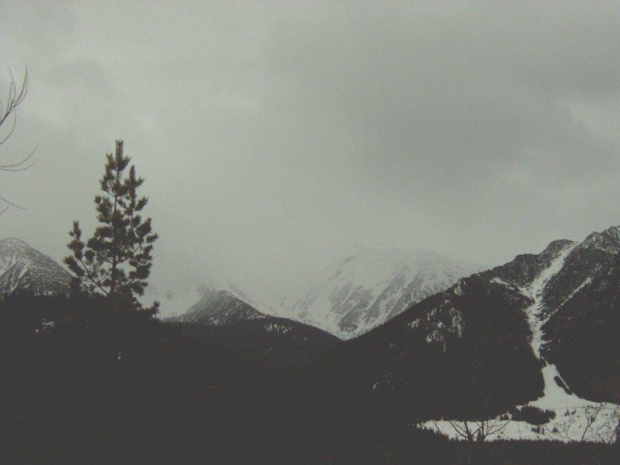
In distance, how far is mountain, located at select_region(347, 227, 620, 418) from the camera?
6762cm

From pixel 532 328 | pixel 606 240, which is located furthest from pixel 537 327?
pixel 606 240

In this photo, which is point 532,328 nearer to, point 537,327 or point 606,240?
point 537,327

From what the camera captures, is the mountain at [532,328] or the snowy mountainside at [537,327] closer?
the snowy mountainside at [537,327]

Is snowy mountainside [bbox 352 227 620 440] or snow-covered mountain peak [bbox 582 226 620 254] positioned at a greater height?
snow-covered mountain peak [bbox 582 226 620 254]

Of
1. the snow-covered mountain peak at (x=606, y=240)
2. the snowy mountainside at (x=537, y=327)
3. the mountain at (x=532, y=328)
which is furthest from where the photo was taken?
the snow-covered mountain peak at (x=606, y=240)

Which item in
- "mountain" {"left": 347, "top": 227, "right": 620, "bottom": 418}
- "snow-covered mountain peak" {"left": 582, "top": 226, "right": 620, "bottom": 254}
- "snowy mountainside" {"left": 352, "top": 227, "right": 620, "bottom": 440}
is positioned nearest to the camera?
"snowy mountainside" {"left": 352, "top": 227, "right": 620, "bottom": 440}

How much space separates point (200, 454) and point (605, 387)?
12711 mm

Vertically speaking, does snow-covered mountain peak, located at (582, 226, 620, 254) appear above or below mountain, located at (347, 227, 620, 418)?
above

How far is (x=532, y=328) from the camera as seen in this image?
89125 millimetres

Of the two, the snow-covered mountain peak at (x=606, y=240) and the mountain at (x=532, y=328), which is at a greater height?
the snow-covered mountain peak at (x=606, y=240)

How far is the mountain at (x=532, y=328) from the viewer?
67.6 m

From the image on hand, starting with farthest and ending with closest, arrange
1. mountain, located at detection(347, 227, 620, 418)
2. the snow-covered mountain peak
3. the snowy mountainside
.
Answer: the snow-covered mountain peak < mountain, located at detection(347, 227, 620, 418) < the snowy mountainside

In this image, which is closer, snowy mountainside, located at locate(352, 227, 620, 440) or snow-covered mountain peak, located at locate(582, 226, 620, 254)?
snowy mountainside, located at locate(352, 227, 620, 440)

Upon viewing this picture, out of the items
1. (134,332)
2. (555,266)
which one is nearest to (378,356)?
(555,266)
